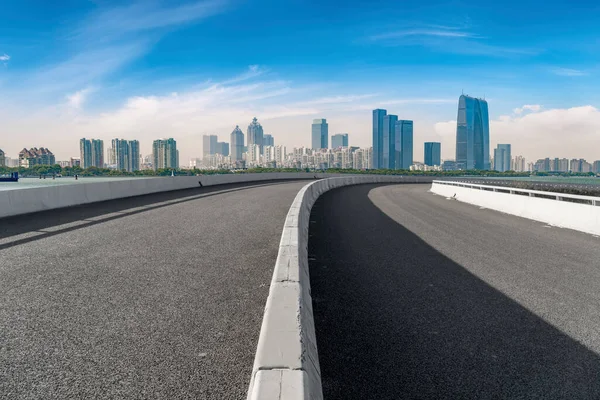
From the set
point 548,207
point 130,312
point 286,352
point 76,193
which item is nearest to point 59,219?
point 76,193

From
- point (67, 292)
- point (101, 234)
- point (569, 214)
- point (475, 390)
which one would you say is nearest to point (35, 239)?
point (101, 234)

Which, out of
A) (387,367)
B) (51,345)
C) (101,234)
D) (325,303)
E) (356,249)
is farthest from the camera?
(101,234)

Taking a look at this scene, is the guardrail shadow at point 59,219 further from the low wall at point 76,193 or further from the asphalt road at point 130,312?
the low wall at point 76,193

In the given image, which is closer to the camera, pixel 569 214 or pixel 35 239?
pixel 35 239

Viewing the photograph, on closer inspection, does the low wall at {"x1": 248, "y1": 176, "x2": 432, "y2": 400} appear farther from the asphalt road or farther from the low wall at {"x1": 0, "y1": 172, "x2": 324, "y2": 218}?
the low wall at {"x1": 0, "y1": 172, "x2": 324, "y2": 218}

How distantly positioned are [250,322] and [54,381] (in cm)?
199

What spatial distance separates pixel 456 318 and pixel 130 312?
3.86 meters

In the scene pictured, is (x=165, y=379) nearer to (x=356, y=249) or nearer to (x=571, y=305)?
(x=571, y=305)

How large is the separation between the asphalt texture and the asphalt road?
3.14 ft

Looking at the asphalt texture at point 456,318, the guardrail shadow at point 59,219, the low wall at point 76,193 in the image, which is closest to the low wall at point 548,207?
the asphalt texture at point 456,318

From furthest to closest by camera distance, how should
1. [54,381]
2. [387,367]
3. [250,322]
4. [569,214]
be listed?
[569,214] < [250,322] < [387,367] < [54,381]

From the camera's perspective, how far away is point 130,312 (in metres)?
5.32

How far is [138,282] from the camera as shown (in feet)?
21.9

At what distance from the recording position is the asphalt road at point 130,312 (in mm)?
3627
